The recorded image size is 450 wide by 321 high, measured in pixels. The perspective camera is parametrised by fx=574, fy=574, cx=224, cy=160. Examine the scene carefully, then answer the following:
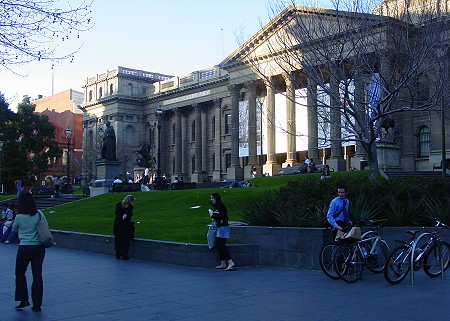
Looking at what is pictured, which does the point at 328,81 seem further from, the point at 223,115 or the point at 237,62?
the point at 223,115

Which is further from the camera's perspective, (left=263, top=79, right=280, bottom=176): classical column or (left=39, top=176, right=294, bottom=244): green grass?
(left=263, top=79, right=280, bottom=176): classical column

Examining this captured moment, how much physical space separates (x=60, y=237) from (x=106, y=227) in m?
1.66

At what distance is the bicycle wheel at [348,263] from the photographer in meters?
10.8

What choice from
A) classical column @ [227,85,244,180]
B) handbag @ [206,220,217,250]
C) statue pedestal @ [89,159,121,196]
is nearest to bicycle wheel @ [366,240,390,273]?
handbag @ [206,220,217,250]

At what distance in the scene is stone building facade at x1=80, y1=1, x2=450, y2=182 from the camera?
4878 centimetres

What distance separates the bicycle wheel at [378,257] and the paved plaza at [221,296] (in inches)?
10.1

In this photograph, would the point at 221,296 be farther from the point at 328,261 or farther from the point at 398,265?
the point at 398,265

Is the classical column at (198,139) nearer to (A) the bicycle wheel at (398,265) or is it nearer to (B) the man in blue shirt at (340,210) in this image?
(B) the man in blue shirt at (340,210)

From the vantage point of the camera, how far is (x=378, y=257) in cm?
1174

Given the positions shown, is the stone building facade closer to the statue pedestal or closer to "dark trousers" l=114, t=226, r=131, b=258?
the statue pedestal

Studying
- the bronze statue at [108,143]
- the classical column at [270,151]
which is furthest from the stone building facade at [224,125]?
the bronze statue at [108,143]

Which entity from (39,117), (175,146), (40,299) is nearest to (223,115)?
(175,146)

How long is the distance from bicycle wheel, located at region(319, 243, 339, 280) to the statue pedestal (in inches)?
1124

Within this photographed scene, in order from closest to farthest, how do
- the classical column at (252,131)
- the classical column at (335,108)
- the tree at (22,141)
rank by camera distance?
the classical column at (335,108), the tree at (22,141), the classical column at (252,131)
